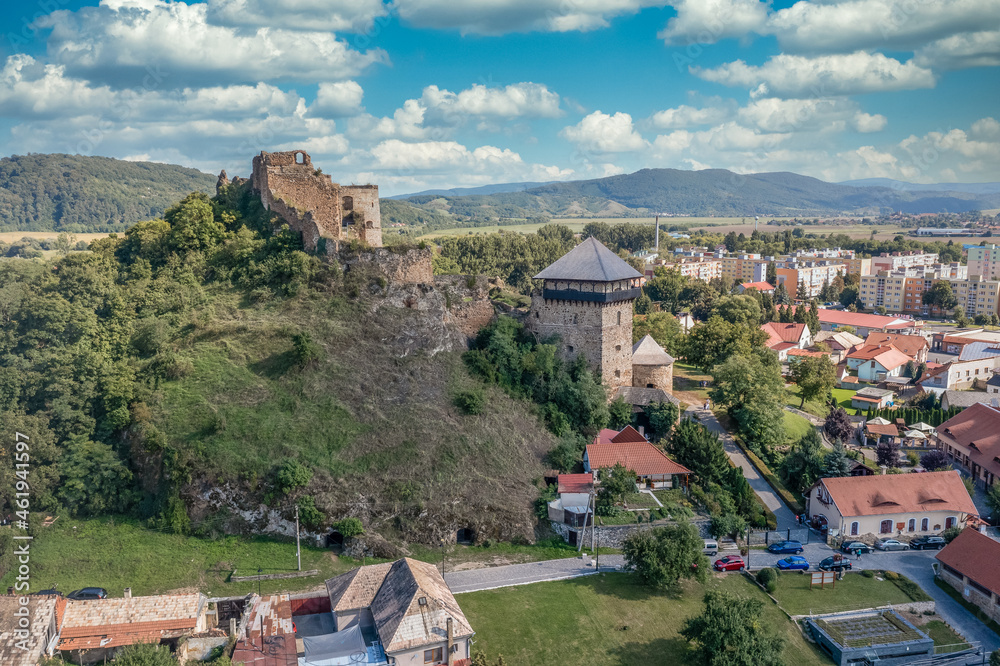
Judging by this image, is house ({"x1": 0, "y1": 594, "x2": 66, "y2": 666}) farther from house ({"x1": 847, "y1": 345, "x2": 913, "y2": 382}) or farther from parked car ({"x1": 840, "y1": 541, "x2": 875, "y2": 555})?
house ({"x1": 847, "y1": 345, "x2": 913, "y2": 382})

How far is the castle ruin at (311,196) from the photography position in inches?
1740

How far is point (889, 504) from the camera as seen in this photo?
3662cm

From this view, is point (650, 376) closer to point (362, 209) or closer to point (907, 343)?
point (362, 209)

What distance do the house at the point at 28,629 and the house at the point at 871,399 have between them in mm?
60335

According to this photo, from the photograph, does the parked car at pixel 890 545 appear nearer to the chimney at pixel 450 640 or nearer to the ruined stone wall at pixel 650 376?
the ruined stone wall at pixel 650 376

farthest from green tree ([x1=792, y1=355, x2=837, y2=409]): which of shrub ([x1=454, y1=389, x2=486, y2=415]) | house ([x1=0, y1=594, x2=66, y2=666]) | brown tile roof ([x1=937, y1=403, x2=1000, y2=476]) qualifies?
house ([x1=0, y1=594, x2=66, y2=666])

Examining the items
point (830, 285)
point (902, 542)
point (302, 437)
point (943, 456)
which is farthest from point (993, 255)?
point (302, 437)

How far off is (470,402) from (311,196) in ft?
57.5

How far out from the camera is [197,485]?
3222 centimetres

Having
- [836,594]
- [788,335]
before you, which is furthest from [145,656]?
[788,335]

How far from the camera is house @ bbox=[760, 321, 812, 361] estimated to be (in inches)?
3157

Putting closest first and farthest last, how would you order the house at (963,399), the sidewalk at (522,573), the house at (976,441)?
the sidewalk at (522,573), the house at (976,441), the house at (963,399)

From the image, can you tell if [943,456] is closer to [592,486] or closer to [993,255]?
[592,486]

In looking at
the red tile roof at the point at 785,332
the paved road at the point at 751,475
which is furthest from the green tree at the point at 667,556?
the red tile roof at the point at 785,332
